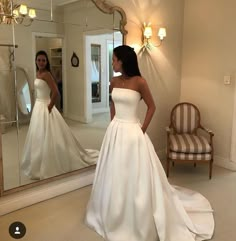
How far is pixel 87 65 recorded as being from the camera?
3.29 metres

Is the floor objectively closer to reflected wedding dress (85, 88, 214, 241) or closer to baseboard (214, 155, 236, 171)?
reflected wedding dress (85, 88, 214, 241)

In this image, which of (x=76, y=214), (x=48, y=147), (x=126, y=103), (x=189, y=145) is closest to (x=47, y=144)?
(x=48, y=147)

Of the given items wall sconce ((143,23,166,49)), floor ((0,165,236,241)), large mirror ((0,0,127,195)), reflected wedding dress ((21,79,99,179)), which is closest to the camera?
floor ((0,165,236,241))

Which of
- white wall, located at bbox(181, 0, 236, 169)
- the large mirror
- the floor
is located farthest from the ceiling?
white wall, located at bbox(181, 0, 236, 169)

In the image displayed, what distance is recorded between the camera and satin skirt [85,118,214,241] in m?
2.31

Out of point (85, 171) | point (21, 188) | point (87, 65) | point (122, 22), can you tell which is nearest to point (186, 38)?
point (122, 22)

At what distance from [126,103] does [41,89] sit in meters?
1.01

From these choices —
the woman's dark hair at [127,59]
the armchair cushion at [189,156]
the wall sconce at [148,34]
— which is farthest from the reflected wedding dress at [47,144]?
the wall sconce at [148,34]

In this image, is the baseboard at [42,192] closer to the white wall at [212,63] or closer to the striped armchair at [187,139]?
the striped armchair at [187,139]

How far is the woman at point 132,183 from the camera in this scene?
231 cm

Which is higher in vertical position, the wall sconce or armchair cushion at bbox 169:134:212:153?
the wall sconce

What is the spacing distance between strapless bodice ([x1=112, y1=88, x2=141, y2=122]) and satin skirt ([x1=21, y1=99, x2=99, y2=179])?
0.90m

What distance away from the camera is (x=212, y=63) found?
4086mm

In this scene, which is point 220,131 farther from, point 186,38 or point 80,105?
point 80,105
